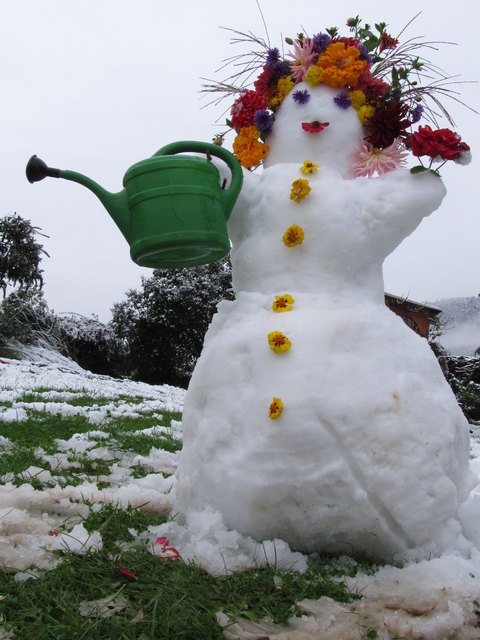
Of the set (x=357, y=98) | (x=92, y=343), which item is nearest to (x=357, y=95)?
(x=357, y=98)

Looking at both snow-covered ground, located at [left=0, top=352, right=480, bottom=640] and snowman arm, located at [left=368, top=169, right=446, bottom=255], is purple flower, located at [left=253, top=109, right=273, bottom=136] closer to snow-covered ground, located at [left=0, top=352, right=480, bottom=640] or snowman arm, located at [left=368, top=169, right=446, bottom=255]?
snowman arm, located at [left=368, top=169, right=446, bottom=255]

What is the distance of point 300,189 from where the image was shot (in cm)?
236

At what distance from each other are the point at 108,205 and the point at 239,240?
0.60m

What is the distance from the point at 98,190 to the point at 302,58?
3.82ft

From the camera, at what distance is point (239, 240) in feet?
8.41

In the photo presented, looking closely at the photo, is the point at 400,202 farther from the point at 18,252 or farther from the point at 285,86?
the point at 18,252

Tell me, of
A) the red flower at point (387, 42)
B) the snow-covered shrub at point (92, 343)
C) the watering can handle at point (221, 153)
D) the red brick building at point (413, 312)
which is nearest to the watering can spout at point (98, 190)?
the watering can handle at point (221, 153)

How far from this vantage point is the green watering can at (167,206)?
212 centimetres

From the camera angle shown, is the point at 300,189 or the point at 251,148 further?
the point at 251,148

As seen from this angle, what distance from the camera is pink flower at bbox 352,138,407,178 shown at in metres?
2.52

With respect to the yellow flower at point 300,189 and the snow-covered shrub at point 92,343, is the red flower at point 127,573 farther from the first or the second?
the snow-covered shrub at point 92,343

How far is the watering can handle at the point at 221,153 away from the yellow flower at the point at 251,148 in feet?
1.09

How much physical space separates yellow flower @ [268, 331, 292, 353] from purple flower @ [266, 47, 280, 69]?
1383 millimetres

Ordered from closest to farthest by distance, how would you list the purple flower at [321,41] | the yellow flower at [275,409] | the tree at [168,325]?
the yellow flower at [275,409]
the purple flower at [321,41]
the tree at [168,325]
